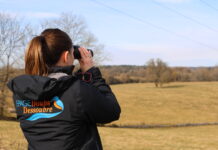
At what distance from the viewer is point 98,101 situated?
1.67m

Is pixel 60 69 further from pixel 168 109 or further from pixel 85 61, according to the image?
pixel 168 109

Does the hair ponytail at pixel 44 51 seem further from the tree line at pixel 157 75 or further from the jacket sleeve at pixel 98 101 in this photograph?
the tree line at pixel 157 75

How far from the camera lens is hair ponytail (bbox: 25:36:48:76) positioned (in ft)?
5.68

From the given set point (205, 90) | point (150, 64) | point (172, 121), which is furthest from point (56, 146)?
point (150, 64)

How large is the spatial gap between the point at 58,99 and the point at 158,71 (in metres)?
83.0

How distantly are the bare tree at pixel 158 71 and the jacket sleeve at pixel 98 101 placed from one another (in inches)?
3210

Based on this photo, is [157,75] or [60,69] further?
[157,75]

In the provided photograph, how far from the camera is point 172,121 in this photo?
39.1 m

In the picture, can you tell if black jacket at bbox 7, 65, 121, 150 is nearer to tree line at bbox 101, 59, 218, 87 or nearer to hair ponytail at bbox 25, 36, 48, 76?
hair ponytail at bbox 25, 36, 48, 76

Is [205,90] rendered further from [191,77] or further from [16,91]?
[16,91]

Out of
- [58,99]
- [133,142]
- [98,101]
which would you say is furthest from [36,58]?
[133,142]

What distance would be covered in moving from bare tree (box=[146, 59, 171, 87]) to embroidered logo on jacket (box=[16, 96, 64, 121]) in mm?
81558

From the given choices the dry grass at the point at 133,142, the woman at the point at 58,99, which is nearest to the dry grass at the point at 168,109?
the dry grass at the point at 133,142

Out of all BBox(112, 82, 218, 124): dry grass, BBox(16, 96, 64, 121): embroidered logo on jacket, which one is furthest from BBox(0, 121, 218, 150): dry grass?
BBox(112, 82, 218, 124): dry grass
